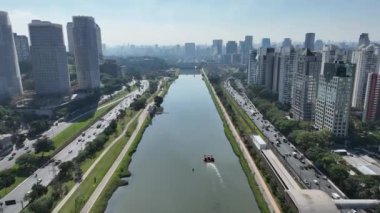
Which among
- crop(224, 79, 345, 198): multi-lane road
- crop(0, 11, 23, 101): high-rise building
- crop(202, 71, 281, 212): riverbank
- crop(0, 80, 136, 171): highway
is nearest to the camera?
crop(202, 71, 281, 212): riverbank

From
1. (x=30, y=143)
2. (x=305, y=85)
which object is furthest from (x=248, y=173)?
(x=30, y=143)

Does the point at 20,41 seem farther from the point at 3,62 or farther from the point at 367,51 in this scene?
the point at 367,51

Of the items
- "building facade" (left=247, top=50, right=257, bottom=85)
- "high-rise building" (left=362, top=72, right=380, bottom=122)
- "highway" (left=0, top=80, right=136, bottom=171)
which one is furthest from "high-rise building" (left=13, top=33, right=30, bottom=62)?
"high-rise building" (left=362, top=72, right=380, bottom=122)

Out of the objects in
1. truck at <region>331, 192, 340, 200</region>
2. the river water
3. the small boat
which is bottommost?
the river water

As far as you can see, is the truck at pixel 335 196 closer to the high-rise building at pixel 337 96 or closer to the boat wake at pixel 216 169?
the boat wake at pixel 216 169

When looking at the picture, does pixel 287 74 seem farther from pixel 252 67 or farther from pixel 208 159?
pixel 208 159

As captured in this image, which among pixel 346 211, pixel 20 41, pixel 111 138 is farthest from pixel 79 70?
pixel 346 211

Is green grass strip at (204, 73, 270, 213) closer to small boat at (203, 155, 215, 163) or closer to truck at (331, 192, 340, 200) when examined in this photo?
small boat at (203, 155, 215, 163)
